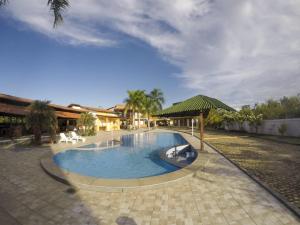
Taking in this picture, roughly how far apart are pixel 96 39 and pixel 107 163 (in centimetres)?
1091

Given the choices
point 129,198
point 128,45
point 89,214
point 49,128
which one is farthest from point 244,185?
point 128,45

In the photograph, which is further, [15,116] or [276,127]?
[276,127]

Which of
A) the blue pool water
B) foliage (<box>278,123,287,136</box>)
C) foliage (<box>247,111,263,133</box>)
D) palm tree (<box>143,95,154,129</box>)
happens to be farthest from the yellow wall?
foliage (<box>278,123,287,136</box>)

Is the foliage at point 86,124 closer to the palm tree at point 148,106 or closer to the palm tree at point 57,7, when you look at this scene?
A: the palm tree at point 148,106

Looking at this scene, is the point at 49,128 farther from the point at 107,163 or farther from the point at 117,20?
the point at 117,20

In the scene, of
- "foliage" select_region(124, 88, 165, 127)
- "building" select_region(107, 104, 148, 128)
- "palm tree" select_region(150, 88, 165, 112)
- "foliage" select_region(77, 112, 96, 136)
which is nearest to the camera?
"foliage" select_region(77, 112, 96, 136)

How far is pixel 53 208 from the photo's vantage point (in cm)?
504

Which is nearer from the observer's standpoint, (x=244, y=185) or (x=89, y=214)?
(x=89, y=214)

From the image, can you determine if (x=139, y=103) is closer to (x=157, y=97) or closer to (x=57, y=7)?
(x=157, y=97)

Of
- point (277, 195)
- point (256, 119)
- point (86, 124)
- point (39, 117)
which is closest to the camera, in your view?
point (277, 195)

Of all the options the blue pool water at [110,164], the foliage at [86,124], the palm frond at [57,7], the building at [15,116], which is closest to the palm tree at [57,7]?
the palm frond at [57,7]

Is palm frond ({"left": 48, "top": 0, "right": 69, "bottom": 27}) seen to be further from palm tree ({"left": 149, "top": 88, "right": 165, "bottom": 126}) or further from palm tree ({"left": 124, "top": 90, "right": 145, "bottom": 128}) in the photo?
palm tree ({"left": 149, "top": 88, "right": 165, "bottom": 126})

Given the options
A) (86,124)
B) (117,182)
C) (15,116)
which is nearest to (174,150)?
(117,182)

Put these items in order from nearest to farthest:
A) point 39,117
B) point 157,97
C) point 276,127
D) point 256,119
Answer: point 39,117 → point 276,127 → point 256,119 → point 157,97
